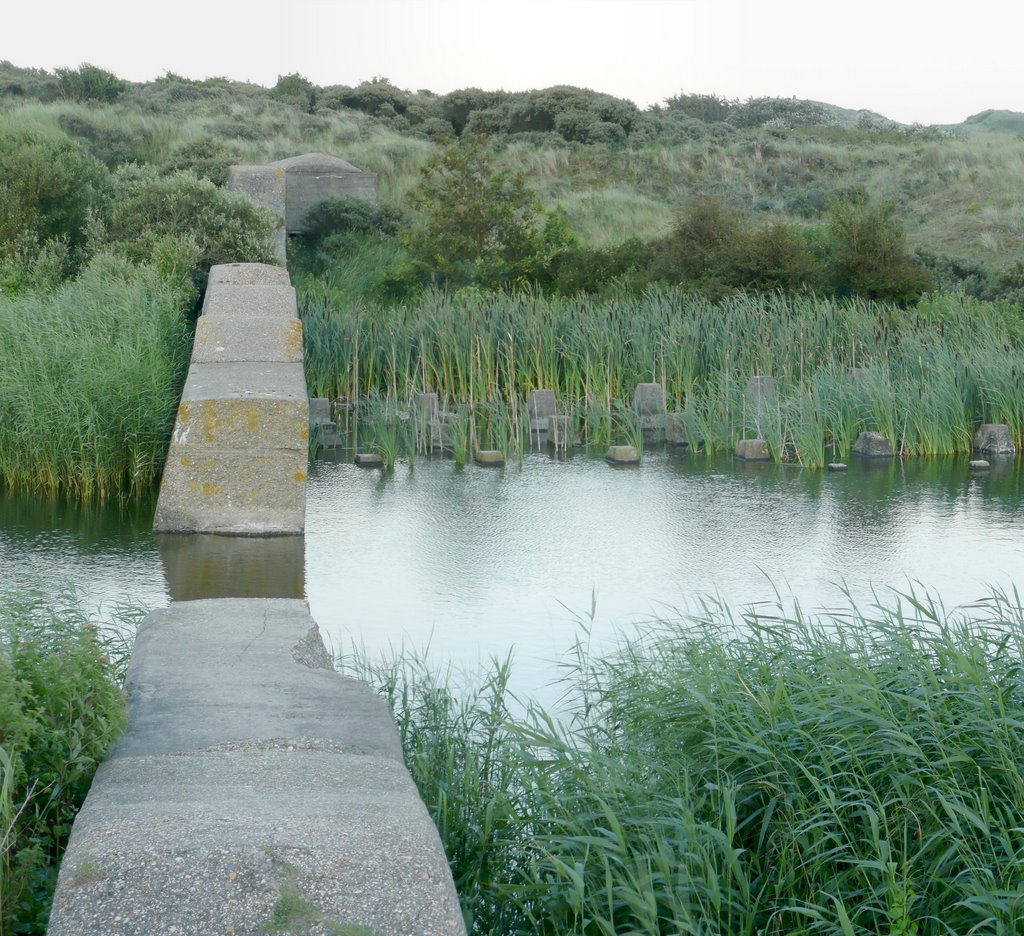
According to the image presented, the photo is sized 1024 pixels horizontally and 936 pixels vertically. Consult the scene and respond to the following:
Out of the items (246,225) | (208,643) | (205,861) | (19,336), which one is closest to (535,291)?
(246,225)

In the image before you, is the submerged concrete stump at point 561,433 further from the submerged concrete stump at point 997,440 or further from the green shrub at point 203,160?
the green shrub at point 203,160

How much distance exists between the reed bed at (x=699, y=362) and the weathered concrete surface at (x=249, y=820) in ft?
24.9

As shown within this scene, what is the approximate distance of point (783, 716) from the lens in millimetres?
3377

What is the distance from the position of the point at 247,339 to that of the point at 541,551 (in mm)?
3131

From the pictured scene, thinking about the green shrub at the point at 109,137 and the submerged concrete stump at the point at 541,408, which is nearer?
the submerged concrete stump at the point at 541,408

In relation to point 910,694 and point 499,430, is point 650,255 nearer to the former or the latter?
point 499,430

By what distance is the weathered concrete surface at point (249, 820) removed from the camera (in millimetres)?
2258

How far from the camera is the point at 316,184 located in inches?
873

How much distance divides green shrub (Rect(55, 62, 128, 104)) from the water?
32719 millimetres

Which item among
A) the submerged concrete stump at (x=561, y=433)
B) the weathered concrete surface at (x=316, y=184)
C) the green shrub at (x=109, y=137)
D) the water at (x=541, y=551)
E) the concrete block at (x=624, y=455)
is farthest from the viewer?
the weathered concrete surface at (x=316, y=184)

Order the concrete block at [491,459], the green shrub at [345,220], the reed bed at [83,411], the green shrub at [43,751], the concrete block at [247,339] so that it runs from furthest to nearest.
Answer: the green shrub at [345,220], the concrete block at [491,459], the concrete block at [247,339], the reed bed at [83,411], the green shrub at [43,751]

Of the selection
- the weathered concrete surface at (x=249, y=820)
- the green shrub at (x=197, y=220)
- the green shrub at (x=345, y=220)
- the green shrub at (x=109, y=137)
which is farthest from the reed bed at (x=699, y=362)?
the green shrub at (x=109, y=137)

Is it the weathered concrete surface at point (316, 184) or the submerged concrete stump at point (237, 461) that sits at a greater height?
the weathered concrete surface at point (316, 184)

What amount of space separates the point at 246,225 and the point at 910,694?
11147mm
